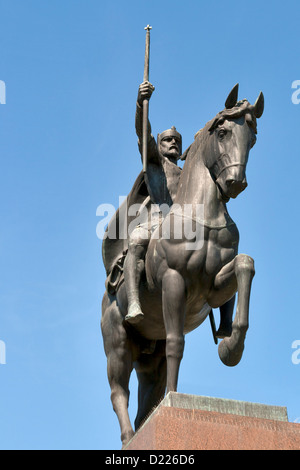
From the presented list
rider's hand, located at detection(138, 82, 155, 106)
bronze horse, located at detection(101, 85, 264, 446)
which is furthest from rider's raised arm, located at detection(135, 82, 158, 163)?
bronze horse, located at detection(101, 85, 264, 446)

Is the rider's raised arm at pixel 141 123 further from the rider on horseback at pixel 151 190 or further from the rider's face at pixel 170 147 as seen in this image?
the rider's face at pixel 170 147

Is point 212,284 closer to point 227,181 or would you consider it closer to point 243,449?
point 227,181

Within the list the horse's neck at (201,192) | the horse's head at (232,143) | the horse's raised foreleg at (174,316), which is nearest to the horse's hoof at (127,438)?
the horse's raised foreleg at (174,316)

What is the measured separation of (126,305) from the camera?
15000 millimetres

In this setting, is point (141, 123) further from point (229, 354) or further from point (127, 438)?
point (127, 438)

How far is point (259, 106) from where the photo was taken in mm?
14516

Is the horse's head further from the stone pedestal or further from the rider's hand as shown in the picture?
the stone pedestal

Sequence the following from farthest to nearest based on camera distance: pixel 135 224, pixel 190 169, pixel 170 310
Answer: pixel 135 224 → pixel 190 169 → pixel 170 310

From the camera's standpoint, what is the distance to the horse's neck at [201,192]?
13.9 meters

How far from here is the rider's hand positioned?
1505cm

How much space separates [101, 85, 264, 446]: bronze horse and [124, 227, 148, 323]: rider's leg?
0.71ft
